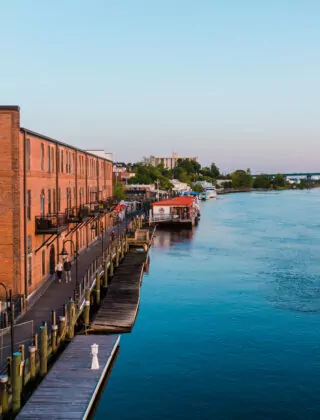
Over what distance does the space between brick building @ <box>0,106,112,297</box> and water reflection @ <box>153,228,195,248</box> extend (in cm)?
2952

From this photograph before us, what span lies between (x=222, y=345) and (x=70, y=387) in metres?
12.2

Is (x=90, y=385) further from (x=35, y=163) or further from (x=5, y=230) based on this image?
(x=35, y=163)

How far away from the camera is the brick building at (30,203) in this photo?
30.1 m

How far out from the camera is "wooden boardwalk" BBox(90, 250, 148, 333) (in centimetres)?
3091

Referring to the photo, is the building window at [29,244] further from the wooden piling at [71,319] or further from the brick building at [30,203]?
the wooden piling at [71,319]

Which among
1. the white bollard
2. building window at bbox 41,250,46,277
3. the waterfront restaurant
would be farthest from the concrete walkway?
the waterfront restaurant

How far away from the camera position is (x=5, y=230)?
3027cm

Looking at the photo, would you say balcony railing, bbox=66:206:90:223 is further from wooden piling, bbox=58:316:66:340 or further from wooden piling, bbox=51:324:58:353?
wooden piling, bbox=51:324:58:353

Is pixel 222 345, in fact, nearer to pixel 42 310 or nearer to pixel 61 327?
pixel 61 327

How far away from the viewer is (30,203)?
3372cm

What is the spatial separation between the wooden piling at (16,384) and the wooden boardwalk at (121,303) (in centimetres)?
1061

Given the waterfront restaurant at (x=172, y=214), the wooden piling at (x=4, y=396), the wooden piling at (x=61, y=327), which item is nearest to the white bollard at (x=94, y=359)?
the wooden piling at (x=61, y=327)

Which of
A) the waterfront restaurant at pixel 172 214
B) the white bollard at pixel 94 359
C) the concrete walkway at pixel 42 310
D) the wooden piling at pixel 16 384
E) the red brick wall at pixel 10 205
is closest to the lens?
the wooden piling at pixel 16 384

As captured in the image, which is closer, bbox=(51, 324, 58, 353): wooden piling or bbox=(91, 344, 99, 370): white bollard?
bbox=(91, 344, 99, 370): white bollard
